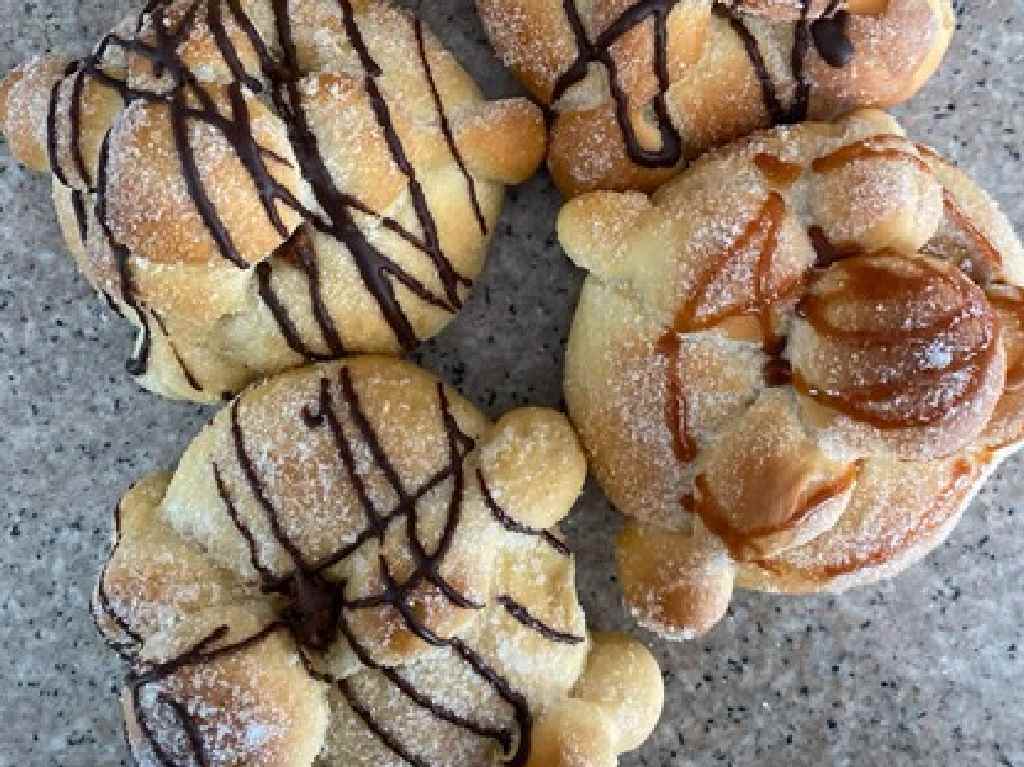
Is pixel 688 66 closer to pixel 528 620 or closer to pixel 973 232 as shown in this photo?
pixel 973 232

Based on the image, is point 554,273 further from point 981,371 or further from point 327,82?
point 981,371

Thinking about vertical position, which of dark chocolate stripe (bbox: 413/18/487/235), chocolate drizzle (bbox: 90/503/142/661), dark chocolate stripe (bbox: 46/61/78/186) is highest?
dark chocolate stripe (bbox: 46/61/78/186)

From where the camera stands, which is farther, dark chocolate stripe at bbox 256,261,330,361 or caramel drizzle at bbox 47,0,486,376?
dark chocolate stripe at bbox 256,261,330,361

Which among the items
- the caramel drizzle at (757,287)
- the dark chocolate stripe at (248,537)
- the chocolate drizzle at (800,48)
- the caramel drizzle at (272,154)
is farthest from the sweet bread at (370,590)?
the chocolate drizzle at (800,48)

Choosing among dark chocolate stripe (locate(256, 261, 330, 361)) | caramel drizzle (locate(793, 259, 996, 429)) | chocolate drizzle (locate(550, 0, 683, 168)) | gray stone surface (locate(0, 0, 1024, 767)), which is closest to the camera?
caramel drizzle (locate(793, 259, 996, 429))

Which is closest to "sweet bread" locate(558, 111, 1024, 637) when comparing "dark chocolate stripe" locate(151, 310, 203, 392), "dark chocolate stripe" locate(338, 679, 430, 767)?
"dark chocolate stripe" locate(338, 679, 430, 767)

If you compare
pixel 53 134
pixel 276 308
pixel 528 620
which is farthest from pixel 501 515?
pixel 53 134

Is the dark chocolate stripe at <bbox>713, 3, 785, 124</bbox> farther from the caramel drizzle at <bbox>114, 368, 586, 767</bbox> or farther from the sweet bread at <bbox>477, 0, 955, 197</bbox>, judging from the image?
the caramel drizzle at <bbox>114, 368, 586, 767</bbox>
